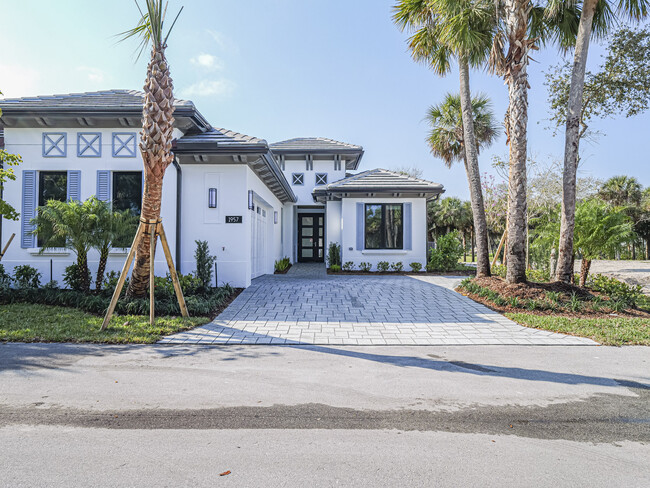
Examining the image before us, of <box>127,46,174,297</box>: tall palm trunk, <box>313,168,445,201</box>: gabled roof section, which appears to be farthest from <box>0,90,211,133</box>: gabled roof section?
<box>313,168,445,201</box>: gabled roof section

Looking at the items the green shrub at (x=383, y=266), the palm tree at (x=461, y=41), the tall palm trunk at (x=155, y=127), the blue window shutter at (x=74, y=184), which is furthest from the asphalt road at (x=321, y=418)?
the green shrub at (x=383, y=266)

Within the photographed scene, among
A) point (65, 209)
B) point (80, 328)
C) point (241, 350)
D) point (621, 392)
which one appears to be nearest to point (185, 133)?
point (65, 209)

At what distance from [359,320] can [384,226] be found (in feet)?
28.7

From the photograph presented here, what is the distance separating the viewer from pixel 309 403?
3.64 metres

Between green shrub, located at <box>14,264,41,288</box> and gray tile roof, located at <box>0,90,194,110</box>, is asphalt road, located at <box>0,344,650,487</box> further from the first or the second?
gray tile roof, located at <box>0,90,194,110</box>

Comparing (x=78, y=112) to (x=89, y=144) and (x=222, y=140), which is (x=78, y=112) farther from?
(x=222, y=140)

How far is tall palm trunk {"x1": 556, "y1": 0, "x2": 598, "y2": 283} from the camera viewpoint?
8.93 m

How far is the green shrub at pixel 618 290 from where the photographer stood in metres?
8.49

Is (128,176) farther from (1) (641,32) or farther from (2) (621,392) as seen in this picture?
(1) (641,32)

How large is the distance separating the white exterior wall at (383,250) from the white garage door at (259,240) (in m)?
3.20

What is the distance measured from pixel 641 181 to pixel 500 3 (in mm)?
30036

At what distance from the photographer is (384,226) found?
15641 millimetres

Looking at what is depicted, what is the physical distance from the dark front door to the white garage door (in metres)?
6.13

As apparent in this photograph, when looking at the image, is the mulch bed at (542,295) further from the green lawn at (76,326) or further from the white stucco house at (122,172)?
the white stucco house at (122,172)
